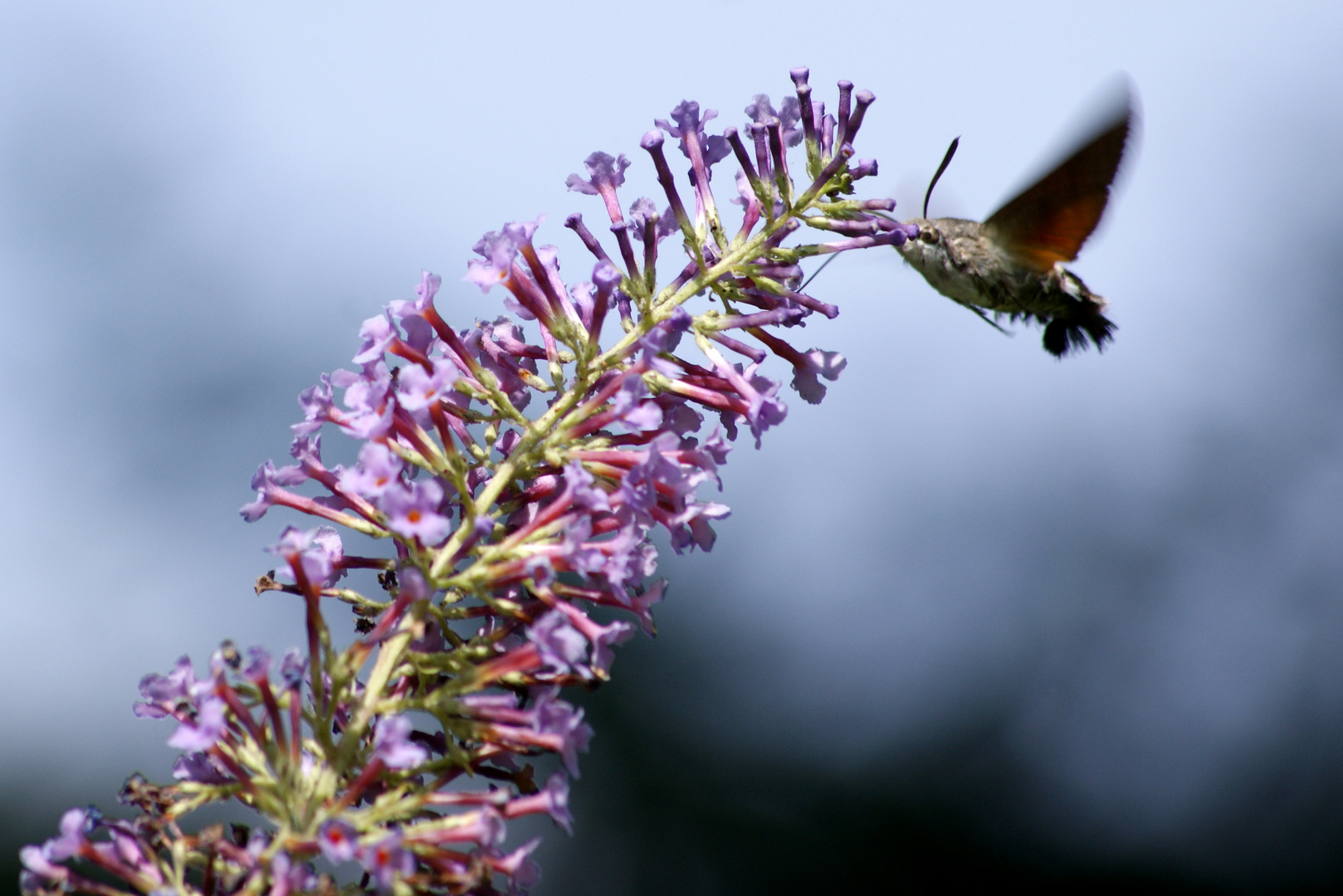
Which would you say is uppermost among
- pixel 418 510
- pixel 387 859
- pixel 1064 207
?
pixel 1064 207

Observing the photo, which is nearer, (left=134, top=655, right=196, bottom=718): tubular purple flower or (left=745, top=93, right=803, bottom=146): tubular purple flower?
(left=134, top=655, right=196, bottom=718): tubular purple flower

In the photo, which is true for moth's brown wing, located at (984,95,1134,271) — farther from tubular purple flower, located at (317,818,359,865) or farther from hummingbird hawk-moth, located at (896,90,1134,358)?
tubular purple flower, located at (317,818,359,865)

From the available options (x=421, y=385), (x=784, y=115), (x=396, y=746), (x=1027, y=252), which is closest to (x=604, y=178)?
(x=784, y=115)

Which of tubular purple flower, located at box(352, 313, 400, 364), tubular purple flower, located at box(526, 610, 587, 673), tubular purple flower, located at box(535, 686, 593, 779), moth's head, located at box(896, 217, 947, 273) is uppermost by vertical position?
moth's head, located at box(896, 217, 947, 273)

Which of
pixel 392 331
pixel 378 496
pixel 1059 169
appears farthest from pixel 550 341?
pixel 1059 169

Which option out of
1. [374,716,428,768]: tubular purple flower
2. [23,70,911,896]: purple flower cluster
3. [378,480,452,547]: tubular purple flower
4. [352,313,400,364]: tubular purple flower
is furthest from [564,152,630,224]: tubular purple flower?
[374,716,428,768]: tubular purple flower

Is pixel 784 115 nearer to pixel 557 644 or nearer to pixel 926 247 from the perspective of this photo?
pixel 926 247
